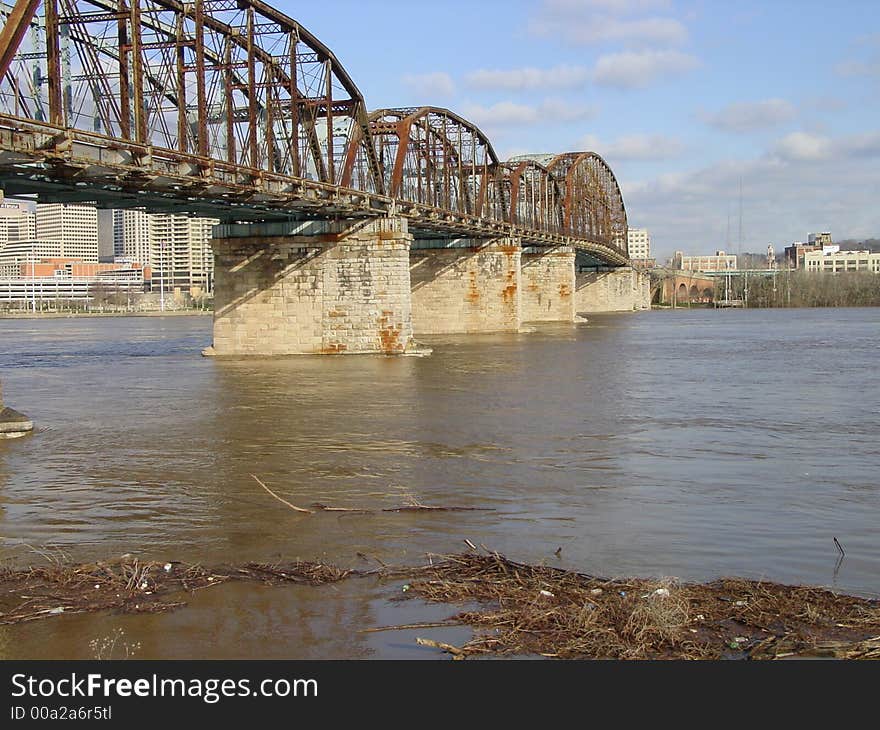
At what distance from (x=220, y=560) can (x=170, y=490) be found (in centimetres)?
473

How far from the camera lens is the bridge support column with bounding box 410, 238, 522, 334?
253ft

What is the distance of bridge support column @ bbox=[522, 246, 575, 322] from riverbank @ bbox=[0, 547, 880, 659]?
89.6 m

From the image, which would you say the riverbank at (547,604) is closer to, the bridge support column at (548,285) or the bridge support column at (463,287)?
the bridge support column at (463,287)

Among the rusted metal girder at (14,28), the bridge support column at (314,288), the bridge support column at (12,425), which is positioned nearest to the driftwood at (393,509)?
the bridge support column at (12,425)

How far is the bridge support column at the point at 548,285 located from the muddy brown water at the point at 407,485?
211 ft

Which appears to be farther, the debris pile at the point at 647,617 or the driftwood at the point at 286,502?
the driftwood at the point at 286,502

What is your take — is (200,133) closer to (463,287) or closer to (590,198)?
(463,287)

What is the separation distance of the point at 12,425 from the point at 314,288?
88.0 feet

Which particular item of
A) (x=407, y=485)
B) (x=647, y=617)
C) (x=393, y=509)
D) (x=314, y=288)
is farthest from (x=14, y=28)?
(x=314, y=288)

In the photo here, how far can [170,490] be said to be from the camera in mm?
15734

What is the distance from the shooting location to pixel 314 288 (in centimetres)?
4850

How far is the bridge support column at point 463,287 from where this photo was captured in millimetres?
77188

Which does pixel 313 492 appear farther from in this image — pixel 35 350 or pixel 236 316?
pixel 35 350

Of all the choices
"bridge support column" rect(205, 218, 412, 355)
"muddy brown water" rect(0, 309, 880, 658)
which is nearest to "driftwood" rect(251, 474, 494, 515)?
"muddy brown water" rect(0, 309, 880, 658)
